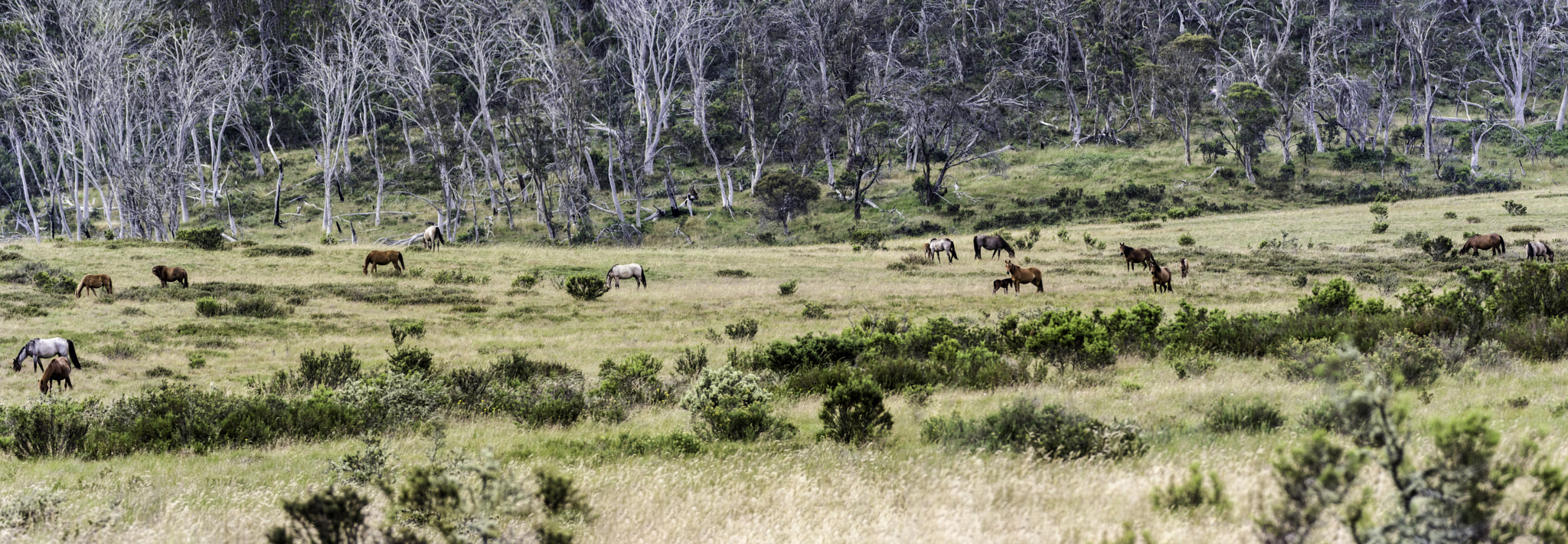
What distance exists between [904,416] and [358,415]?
6.54 meters

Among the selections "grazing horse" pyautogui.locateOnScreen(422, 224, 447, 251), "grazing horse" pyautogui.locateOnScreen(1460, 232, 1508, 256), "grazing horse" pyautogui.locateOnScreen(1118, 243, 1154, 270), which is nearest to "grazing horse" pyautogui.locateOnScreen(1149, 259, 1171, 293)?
"grazing horse" pyautogui.locateOnScreen(1118, 243, 1154, 270)

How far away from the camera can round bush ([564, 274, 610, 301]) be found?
2431 cm

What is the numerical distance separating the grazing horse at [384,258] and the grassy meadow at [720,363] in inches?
19.2

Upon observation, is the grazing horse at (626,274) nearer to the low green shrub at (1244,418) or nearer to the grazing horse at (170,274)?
the grazing horse at (170,274)

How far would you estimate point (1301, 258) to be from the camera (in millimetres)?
27781

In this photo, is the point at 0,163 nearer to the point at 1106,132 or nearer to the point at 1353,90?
the point at 1106,132

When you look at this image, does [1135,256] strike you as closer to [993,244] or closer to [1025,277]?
[1025,277]

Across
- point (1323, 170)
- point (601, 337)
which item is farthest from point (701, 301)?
point (1323, 170)

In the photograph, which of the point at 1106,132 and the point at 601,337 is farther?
the point at 1106,132

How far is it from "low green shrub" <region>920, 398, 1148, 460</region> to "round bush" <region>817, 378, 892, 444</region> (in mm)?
490

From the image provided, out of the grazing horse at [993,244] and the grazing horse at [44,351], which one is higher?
the grazing horse at [44,351]

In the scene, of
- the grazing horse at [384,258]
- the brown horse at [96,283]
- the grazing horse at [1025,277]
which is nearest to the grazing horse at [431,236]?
the grazing horse at [384,258]

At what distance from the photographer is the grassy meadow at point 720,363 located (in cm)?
547

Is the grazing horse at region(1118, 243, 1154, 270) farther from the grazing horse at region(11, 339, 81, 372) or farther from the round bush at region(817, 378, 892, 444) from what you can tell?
the grazing horse at region(11, 339, 81, 372)
